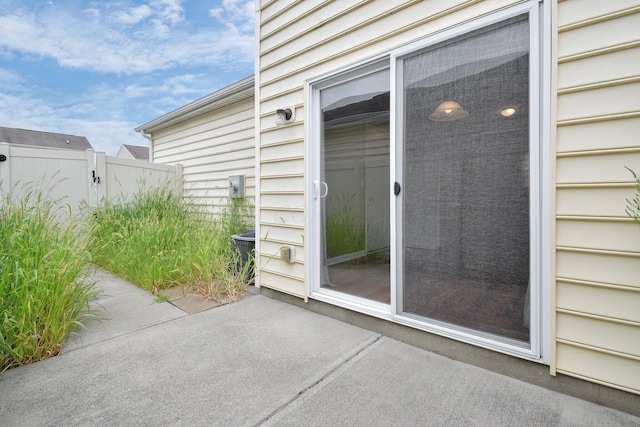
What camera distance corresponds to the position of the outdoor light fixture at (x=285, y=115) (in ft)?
9.47

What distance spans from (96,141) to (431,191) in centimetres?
2789

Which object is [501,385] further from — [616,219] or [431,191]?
[431,191]

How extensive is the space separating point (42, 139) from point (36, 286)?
25337 millimetres

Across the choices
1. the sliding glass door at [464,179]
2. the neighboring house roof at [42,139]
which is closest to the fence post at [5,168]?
the sliding glass door at [464,179]

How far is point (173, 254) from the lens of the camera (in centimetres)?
360

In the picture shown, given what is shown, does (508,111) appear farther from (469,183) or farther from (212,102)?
Answer: (212,102)

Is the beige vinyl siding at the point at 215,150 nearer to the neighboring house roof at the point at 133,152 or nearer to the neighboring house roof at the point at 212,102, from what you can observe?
the neighboring house roof at the point at 212,102

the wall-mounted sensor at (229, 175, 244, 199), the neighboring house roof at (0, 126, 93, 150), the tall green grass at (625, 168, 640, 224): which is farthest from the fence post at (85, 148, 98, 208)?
the neighboring house roof at (0, 126, 93, 150)

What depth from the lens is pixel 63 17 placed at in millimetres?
9805

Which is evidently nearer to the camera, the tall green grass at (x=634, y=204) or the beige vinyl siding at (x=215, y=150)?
the tall green grass at (x=634, y=204)

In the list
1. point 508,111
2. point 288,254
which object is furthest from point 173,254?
point 508,111

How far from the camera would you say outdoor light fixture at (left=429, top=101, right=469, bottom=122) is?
6.15 feet

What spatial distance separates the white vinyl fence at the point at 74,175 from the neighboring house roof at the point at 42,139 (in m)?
19.7

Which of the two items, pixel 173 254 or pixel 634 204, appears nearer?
pixel 634 204
